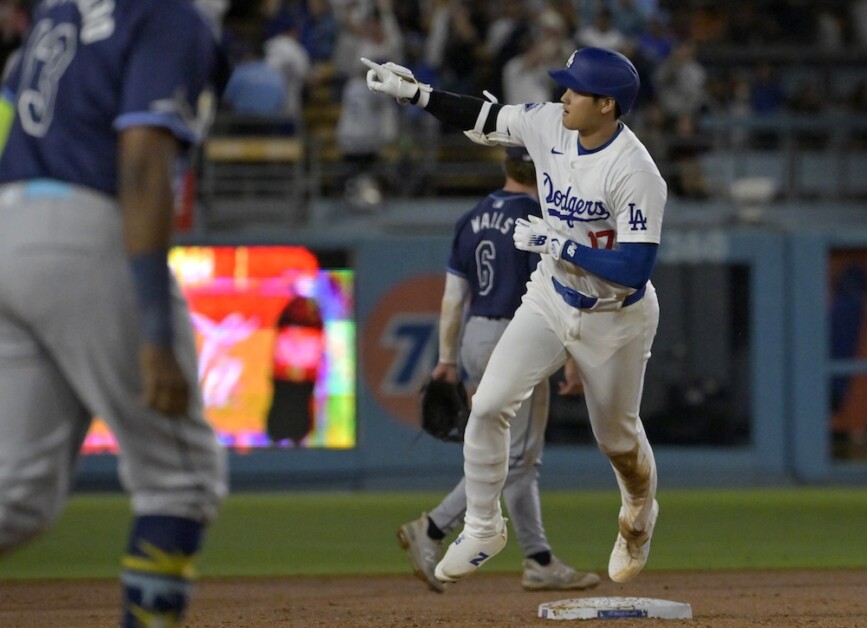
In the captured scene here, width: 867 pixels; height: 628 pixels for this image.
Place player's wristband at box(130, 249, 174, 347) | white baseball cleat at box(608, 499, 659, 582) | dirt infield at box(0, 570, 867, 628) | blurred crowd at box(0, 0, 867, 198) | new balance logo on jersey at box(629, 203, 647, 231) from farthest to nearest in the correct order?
blurred crowd at box(0, 0, 867, 198) < white baseball cleat at box(608, 499, 659, 582) < dirt infield at box(0, 570, 867, 628) < new balance logo on jersey at box(629, 203, 647, 231) < player's wristband at box(130, 249, 174, 347)

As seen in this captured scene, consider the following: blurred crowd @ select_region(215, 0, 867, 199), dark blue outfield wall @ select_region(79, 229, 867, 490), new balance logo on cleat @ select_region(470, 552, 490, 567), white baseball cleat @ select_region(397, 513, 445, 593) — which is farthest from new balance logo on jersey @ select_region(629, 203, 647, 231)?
blurred crowd @ select_region(215, 0, 867, 199)

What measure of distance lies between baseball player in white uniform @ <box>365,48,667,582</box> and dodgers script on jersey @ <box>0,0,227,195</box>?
2.32 meters

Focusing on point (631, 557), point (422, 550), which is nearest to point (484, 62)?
point (422, 550)

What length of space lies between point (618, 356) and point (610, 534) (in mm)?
4099

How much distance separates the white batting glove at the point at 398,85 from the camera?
581 centimetres

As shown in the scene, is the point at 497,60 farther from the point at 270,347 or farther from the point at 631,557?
the point at 631,557

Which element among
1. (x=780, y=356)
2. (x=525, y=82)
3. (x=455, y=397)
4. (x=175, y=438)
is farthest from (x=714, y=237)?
(x=175, y=438)

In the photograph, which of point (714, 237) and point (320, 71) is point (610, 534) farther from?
point (320, 71)

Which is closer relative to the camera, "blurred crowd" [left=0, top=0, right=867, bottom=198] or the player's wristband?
the player's wristband

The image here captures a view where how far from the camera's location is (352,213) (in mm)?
13391

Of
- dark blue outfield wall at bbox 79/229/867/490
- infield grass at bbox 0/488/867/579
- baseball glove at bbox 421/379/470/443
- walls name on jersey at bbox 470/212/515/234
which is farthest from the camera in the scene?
dark blue outfield wall at bbox 79/229/867/490

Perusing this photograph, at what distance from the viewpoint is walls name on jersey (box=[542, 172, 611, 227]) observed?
216 inches

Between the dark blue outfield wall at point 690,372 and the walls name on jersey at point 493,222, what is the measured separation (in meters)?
5.53

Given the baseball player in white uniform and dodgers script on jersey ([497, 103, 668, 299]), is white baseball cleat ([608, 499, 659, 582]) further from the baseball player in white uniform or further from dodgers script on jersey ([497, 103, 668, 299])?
dodgers script on jersey ([497, 103, 668, 299])
